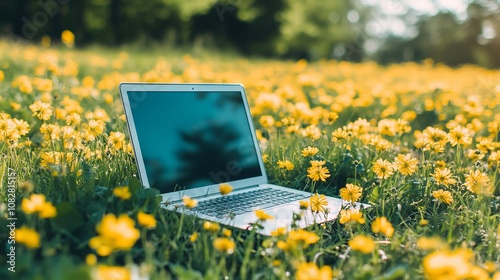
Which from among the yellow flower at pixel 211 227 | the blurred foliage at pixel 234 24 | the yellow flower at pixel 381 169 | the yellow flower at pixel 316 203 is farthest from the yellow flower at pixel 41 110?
the blurred foliage at pixel 234 24

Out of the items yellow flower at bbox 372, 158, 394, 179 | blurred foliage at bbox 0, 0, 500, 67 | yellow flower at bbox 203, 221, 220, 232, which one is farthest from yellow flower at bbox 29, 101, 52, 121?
blurred foliage at bbox 0, 0, 500, 67

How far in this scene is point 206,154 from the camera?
8.38 feet

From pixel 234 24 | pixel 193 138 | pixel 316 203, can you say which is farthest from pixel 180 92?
pixel 234 24

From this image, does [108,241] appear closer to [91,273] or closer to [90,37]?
[91,273]

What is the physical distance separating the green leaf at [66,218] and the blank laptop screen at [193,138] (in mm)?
429

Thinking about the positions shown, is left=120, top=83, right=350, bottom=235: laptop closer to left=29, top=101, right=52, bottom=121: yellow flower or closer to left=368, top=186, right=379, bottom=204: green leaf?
left=368, top=186, right=379, bottom=204: green leaf

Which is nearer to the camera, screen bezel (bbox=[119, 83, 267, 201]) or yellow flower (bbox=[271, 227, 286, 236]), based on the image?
yellow flower (bbox=[271, 227, 286, 236])

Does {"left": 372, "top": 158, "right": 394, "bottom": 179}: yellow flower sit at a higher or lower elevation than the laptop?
lower

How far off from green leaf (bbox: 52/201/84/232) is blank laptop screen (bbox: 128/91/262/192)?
429 mm

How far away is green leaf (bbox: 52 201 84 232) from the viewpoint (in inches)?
74.9

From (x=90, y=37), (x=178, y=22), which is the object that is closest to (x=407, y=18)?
(x=178, y=22)

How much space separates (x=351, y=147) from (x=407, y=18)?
3008cm

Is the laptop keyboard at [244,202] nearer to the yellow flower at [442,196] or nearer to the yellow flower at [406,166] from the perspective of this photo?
the yellow flower at [406,166]

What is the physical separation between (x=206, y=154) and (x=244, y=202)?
0.29 metres
